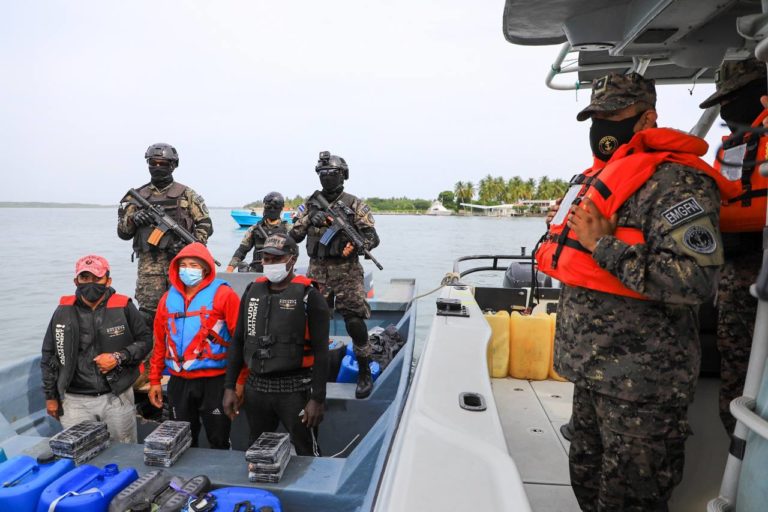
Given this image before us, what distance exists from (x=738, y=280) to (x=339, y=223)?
328 centimetres

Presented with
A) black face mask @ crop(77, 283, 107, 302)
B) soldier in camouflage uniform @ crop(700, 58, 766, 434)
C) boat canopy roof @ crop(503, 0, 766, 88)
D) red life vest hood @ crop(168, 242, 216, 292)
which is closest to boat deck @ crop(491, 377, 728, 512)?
soldier in camouflage uniform @ crop(700, 58, 766, 434)

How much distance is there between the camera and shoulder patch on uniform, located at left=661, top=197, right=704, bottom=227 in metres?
1.34

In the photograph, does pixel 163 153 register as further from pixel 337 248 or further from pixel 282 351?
pixel 282 351

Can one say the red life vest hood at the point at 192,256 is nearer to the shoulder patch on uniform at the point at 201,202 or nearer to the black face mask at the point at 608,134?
the shoulder patch on uniform at the point at 201,202

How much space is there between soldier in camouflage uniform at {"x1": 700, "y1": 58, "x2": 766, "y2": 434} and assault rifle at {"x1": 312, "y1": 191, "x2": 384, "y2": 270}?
10.3ft

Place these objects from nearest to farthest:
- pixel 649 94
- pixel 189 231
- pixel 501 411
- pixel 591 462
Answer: pixel 649 94 < pixel 591 462 < pixel 501 411 < pixel 189 231

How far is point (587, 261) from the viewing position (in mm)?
1576

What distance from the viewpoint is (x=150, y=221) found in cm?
463

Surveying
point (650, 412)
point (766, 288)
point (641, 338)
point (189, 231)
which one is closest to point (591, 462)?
point (650, 412)

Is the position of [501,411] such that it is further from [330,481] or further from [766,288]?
[766,288]

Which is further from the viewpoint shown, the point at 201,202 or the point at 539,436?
the point at 201,202

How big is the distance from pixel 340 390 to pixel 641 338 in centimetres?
291

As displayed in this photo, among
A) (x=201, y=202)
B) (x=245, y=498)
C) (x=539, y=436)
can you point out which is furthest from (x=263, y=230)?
(x=539, y=436)

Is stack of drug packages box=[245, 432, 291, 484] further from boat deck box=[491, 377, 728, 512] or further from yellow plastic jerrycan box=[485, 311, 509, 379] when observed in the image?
yellow plastic jerrycan box=[485, 311, 509, 379]
